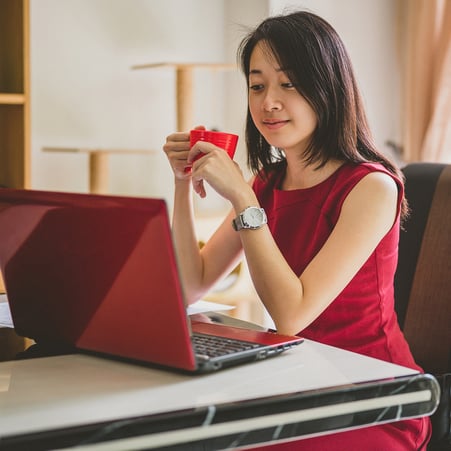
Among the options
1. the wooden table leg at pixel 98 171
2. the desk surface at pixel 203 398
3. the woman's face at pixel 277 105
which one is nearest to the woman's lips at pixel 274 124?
the woman's face at pixel 277 105

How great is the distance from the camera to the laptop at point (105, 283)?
0.96 meters

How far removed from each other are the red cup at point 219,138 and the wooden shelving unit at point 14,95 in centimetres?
137

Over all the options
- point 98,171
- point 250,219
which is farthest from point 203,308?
point 98,171

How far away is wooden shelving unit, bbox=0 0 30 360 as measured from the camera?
2719 millimetres

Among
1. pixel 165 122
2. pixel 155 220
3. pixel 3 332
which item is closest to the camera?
pixel 155 220

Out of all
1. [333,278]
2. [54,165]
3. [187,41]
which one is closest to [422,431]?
[333,278]

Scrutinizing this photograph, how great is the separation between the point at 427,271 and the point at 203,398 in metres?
0.90

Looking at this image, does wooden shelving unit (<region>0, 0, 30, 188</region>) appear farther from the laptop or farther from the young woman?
the laptop

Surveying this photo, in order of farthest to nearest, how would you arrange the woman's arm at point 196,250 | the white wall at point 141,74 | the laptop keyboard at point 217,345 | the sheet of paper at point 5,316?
the white wall at point 141,74 → the woman's arm at point 196,250 → the sheet of paper at point 5,316 → the laptop keyboard at point 217,345

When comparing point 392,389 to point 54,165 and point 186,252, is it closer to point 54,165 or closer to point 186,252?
point 186,252

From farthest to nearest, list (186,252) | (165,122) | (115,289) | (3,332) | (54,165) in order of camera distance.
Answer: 1. (165,122)
2. (54,165)
3. (186,252)
4. (3,332)
5. (115,289)

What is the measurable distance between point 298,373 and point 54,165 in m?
2.31

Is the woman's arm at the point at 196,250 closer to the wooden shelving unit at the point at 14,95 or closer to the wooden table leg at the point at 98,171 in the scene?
the wooden shelving unit at the point at 14,95

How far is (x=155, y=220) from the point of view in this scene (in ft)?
3.06
